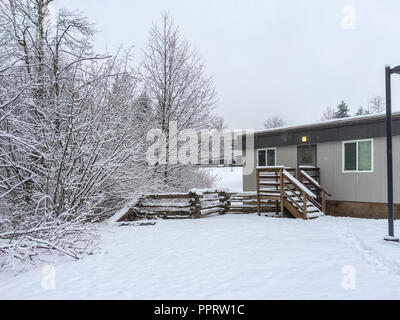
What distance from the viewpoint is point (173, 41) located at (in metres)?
13.2

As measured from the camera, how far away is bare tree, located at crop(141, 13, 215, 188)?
12891 millimetres

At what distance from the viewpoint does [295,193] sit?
9711mm

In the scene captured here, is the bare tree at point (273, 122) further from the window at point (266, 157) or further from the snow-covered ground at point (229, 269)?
the snow-covered ground at point (229, 269)

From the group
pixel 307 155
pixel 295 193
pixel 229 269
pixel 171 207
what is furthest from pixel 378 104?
pixel 229 269

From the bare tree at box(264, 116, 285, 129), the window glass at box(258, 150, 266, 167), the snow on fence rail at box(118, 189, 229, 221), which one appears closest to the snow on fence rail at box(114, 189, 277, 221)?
the snow on fence rail at box(118, 189, 229, 221)

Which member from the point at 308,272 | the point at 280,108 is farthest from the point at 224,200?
the point at 280,108

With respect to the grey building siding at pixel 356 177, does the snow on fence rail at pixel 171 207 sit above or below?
below

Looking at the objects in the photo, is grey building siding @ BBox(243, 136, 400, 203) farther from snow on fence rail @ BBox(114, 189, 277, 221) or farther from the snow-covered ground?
the snow-covered ground

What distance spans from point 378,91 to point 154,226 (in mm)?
58128

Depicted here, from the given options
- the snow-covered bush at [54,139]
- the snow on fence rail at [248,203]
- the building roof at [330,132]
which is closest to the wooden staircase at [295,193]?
the snow on fence rail at [248,203]

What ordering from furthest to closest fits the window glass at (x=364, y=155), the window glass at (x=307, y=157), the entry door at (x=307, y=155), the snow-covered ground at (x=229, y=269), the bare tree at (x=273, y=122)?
1. the bare tree at (x=273, y=122)
2. the window glass at (x=307, y=157)
3. the entry door at (x=307, y=155)
4. the window glass at (x=364, y=155)
5. the snow-covered ground at (x=229, y=269)

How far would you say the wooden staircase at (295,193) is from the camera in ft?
29.9

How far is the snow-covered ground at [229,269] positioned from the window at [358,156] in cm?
367
